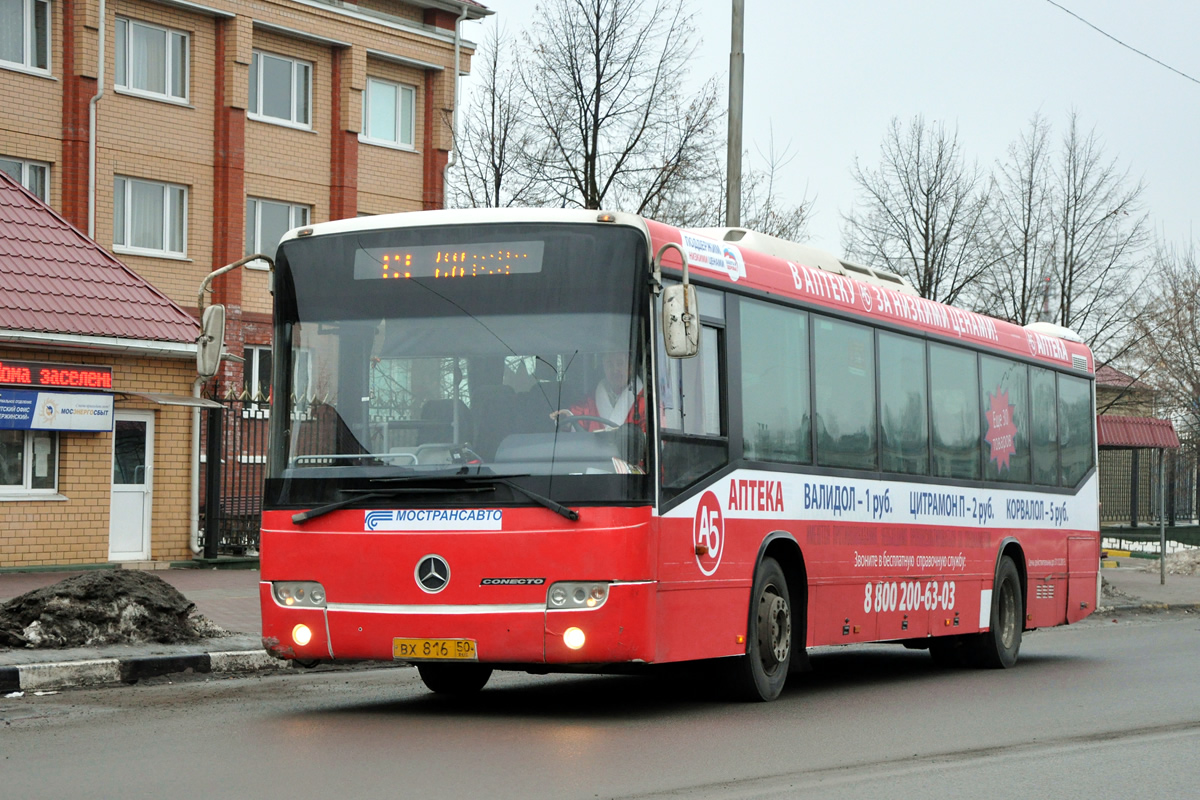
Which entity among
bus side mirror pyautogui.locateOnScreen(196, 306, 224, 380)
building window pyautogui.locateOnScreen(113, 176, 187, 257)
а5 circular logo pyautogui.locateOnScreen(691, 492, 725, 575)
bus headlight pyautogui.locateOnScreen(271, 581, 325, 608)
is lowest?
bus headlight pyautogui.locateOnScreen(271, 581, 325, 608)

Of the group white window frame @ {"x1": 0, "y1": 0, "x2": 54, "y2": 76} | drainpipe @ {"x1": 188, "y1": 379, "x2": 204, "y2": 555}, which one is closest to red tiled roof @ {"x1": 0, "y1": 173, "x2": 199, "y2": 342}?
drainpipe @ {"x1": 188, "y1": 379, "x2": 204, "y2": 555}

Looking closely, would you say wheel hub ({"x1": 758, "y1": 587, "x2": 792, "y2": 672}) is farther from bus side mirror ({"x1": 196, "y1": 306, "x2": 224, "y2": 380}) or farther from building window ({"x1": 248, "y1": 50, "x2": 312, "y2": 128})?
building window ({"x1": 248, "y1": 50, "x2": 312, "y2": 128})

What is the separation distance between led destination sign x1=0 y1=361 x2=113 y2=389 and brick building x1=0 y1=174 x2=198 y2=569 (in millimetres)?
17

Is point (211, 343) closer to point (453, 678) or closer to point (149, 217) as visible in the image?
point (453, 678)

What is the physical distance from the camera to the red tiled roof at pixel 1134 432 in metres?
37.1

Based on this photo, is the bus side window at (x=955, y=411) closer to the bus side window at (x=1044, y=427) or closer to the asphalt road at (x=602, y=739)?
the bus side window at (x=1044, y=427)

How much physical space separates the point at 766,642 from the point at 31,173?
23689 mm

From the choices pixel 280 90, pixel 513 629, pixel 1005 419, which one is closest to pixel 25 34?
pixel 280 90

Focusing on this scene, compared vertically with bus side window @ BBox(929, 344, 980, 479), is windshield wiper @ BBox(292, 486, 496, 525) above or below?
below

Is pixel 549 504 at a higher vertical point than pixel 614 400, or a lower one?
lower

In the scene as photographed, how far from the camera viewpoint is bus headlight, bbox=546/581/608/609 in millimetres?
9211

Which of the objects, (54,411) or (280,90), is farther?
(280,90)

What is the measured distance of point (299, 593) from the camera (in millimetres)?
9758

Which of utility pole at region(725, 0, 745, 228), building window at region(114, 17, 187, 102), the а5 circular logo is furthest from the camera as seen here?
building window at region(114, 17, 187, 102)
